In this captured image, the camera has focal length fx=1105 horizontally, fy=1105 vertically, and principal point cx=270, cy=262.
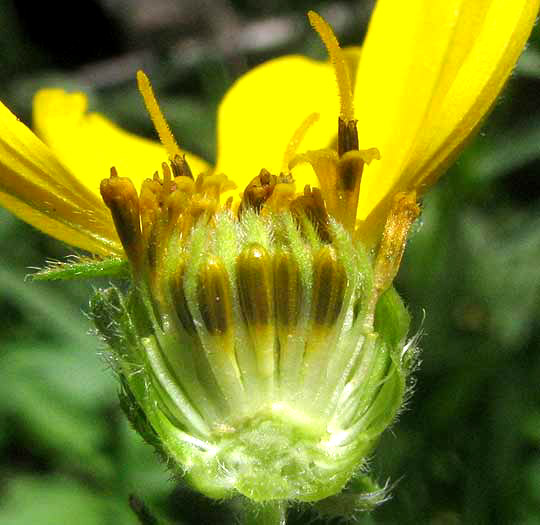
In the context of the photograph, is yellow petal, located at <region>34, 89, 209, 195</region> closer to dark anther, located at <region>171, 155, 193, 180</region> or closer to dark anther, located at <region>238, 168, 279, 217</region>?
dark anther, located at <region>171, 155, 193, 180</region>

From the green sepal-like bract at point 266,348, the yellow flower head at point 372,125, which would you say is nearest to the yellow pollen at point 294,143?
the yellow flower head at point 372,125

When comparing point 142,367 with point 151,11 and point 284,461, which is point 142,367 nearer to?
point 284,461

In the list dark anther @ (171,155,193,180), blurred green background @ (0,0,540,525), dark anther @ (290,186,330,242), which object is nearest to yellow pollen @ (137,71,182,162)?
dark anther @ (171,155,193,180)

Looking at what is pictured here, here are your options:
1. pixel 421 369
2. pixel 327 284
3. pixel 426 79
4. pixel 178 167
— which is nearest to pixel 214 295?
pixel 327 284

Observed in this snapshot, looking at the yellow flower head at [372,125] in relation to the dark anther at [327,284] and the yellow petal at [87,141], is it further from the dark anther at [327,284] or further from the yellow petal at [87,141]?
the dark anther at [327,284]

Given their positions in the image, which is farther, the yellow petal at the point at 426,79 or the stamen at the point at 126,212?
the stamen at the point at 126,212

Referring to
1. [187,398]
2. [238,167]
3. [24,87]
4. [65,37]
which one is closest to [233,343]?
[187,398]

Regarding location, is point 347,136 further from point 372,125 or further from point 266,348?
point 266,348
